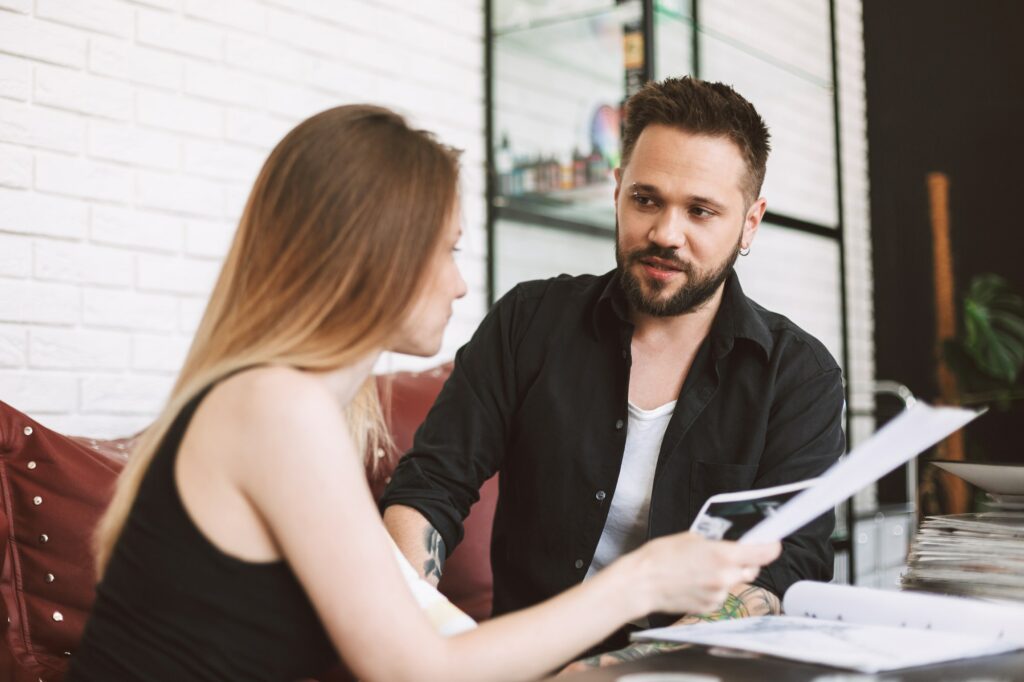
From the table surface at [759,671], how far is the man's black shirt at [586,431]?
0.69 m

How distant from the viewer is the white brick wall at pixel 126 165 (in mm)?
2107

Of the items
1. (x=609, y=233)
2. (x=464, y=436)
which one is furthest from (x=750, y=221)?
(x=609, y=233)

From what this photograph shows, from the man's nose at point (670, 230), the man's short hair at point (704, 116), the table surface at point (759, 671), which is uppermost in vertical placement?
the man's short hair at point (704, 116)

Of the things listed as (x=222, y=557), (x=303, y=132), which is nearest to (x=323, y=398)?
(x=222, y=557)

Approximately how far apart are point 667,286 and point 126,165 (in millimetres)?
1240

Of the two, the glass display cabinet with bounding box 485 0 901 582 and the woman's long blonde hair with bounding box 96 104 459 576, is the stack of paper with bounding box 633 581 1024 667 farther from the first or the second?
the glass display cabinet with bounding box 485 0 901 582

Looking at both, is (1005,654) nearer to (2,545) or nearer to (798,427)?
(798,427)

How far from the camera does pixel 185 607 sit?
101 centimetres

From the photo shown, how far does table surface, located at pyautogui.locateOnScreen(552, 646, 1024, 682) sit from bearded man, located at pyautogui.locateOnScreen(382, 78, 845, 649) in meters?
0.70

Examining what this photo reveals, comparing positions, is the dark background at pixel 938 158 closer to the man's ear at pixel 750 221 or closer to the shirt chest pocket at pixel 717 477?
the man's ear at pixel 750 221

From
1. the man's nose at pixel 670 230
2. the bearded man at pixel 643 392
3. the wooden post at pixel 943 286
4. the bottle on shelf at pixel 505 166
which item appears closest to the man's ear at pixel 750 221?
the bearded man at pixel 643 392

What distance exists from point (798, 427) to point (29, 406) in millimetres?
1511

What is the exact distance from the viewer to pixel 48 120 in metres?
2.14

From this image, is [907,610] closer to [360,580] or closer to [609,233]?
[360,580]
